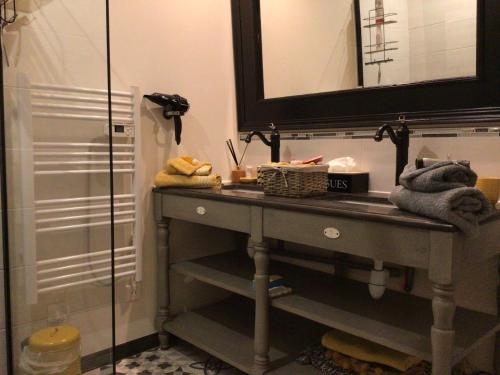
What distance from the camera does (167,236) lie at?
2.12 meters

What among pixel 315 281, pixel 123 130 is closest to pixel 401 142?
pixel 315 281

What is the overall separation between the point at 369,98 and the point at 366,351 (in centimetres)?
99

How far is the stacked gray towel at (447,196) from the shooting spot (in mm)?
1116

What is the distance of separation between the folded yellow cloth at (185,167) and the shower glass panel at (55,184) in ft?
1.57

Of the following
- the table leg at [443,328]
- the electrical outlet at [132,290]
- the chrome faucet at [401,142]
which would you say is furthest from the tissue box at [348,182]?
the electrical outlet at [132,290]

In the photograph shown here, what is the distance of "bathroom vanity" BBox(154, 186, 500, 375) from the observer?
1.17 metres

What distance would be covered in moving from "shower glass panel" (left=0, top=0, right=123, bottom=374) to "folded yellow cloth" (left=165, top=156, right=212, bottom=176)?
0.48 metres

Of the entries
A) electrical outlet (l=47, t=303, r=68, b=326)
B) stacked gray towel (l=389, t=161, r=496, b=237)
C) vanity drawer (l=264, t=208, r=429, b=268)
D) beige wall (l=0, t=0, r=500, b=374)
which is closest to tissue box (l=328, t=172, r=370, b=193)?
beige wall (l=0, t=0, r=500, b=374)

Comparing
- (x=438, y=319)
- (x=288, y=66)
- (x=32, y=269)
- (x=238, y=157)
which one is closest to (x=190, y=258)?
(x=238, y=157)

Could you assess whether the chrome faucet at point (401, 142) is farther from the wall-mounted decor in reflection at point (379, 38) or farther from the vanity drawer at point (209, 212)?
the vanity drawer at point (209, 212)

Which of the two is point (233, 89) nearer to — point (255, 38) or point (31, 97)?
point (255, 38)

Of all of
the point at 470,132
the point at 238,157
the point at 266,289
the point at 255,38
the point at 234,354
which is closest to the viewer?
the point at 470,132

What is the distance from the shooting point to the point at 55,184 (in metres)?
1.63

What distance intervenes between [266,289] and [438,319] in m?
0.66
